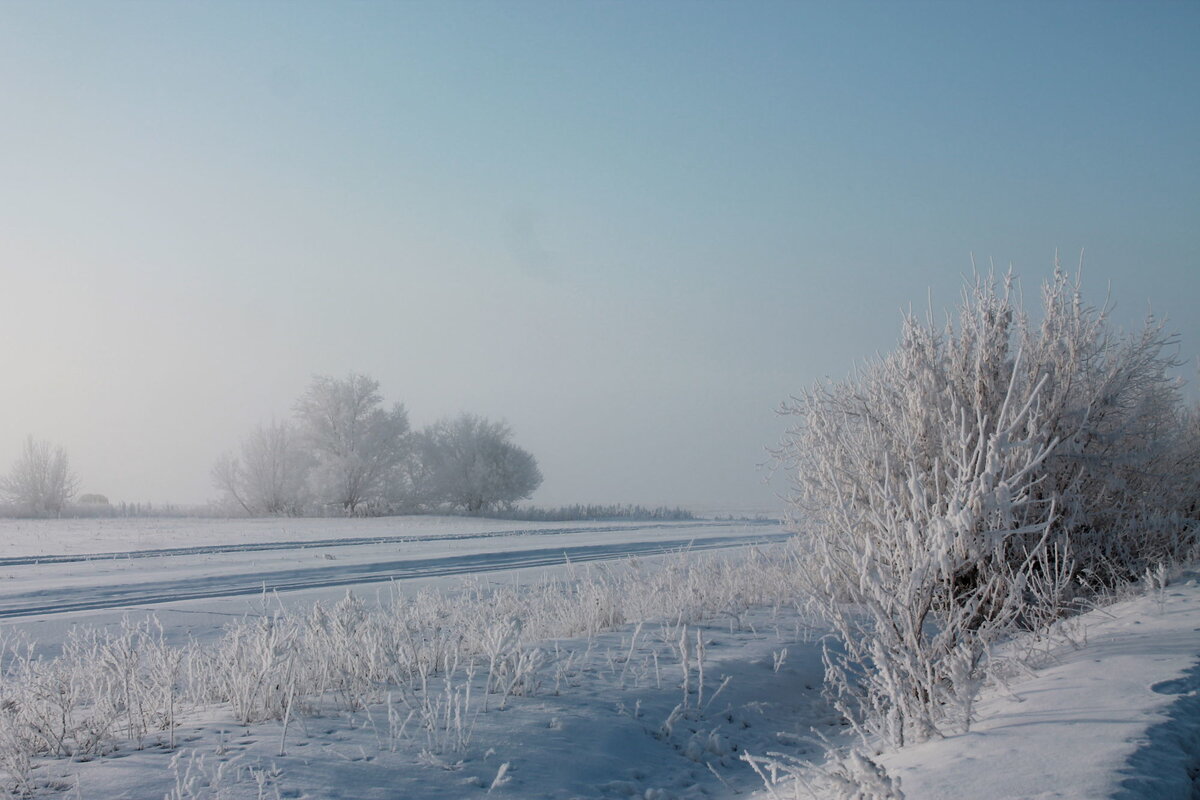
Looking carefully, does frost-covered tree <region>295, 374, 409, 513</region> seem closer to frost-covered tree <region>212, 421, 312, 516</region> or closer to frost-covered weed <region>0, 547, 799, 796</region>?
frost-covered tree <region>212, 421, 312, 516</region>

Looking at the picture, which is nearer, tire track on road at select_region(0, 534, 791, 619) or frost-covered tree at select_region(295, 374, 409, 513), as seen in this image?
tire track on road at select_region(0, 534, 791, 619)

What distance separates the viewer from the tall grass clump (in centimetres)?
468

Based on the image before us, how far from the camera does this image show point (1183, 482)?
382 inches

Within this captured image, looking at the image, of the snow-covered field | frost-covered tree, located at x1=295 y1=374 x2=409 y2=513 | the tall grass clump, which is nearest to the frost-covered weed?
the snow-covered field

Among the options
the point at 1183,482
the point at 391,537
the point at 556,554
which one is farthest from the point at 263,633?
the point at 391,537

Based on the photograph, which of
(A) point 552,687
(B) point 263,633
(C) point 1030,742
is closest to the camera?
(C) point 1030,742

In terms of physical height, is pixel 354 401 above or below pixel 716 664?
above

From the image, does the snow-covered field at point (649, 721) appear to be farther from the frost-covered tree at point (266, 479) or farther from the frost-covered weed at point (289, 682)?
the frost-covered tree at point (266, 479)

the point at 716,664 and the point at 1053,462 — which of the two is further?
the point at 1053,462

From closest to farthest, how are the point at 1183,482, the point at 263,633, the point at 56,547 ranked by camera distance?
the point at 263,633
the point at 1183,482
the point at 56,547

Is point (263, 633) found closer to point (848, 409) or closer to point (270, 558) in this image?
point (848, 409)

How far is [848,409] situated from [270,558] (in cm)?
1366

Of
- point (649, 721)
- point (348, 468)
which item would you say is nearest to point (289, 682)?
point (649, 721)

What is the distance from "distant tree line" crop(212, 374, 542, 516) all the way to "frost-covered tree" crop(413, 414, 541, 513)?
7 centimetres
